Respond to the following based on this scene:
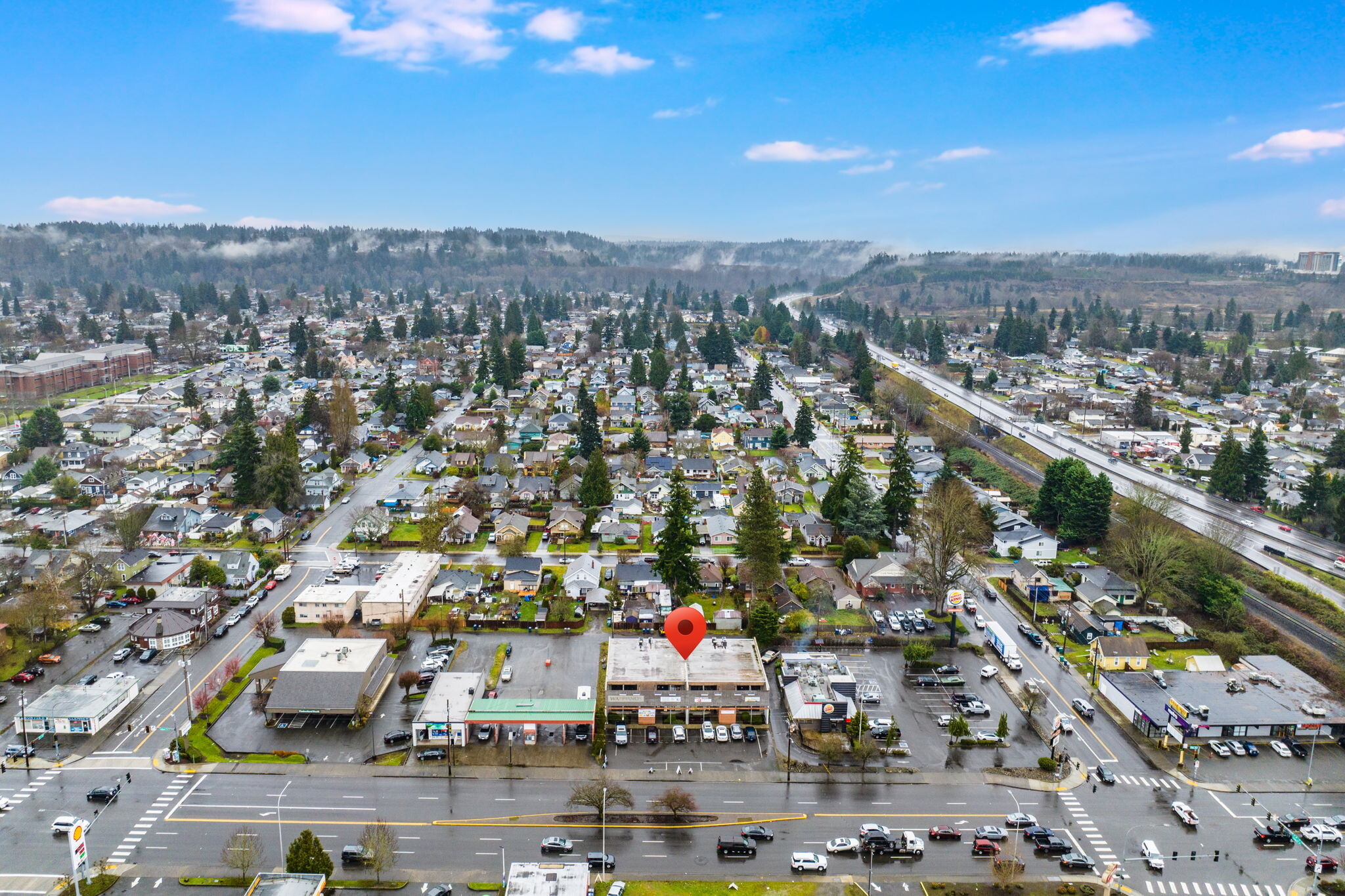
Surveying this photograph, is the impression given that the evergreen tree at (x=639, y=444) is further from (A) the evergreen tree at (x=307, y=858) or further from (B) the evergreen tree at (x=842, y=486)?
(A) the evergreen tree at (x=307, y=858)

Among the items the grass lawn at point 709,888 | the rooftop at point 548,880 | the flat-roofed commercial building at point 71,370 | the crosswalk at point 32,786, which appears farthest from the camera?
the flat-roofed commercial building at point 71,370

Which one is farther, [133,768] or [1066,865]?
[133,768]

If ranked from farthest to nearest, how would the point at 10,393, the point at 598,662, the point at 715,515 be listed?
the point at 10,393, the point at 715,515, the point at 598,662

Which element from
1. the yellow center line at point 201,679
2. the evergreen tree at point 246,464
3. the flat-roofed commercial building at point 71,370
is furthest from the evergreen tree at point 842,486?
the flat-roofed commercial building at point 71,370

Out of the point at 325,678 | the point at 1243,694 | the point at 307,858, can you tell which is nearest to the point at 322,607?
the point at 325,678

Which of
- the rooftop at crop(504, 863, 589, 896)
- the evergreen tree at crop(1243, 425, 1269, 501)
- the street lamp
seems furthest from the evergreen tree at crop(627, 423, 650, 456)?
the rooftop at crop(504, 863, 589, 896)

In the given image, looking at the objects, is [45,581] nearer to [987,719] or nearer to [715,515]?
[715,515]

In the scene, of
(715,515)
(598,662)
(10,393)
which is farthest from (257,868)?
(10,393)
